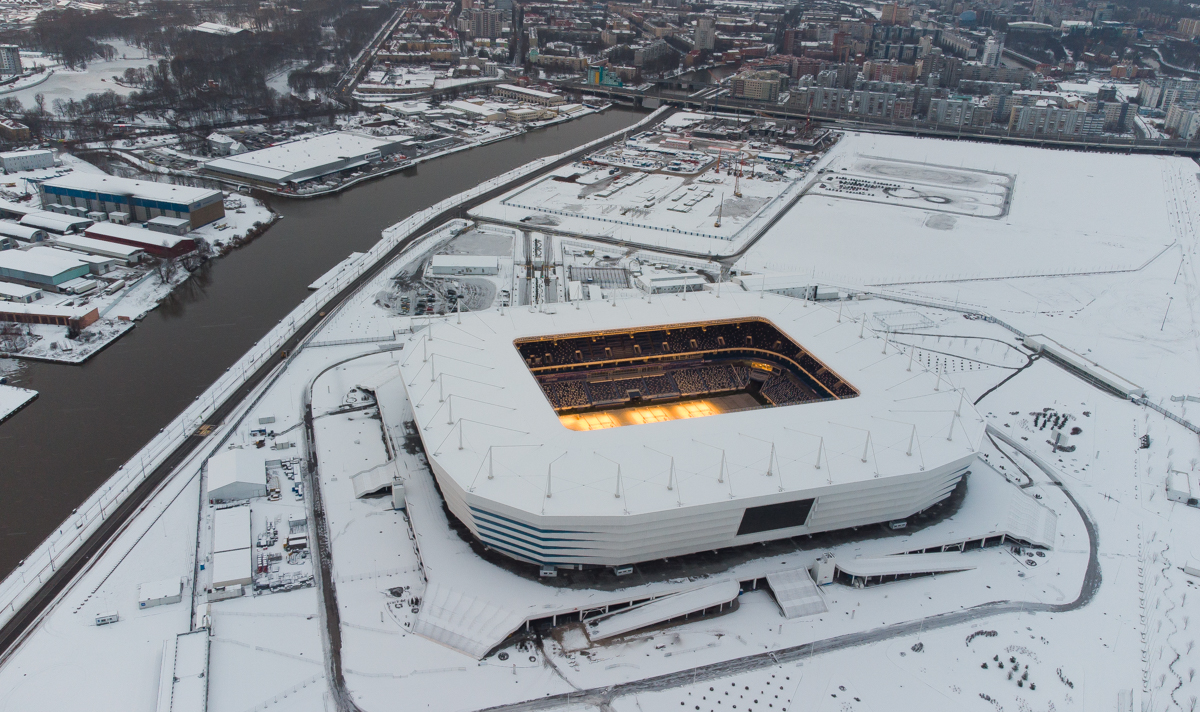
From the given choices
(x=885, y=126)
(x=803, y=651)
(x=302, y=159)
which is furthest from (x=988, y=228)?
(x=302, y=159)

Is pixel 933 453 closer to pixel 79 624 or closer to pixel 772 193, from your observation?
pixel 79 624

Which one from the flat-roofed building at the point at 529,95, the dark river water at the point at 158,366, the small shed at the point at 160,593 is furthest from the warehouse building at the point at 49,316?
the flat-roofed building at the point at 529,95

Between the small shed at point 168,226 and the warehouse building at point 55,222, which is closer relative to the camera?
the warehouse building at point 55,222

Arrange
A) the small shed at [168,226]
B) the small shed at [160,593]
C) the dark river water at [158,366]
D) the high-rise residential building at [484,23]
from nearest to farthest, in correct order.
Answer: the small shed at [160,593], the dark river water at [158,366], the small shed at [168,226], the high-rise residential building at [484,23]

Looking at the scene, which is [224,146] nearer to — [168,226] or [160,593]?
[168,226]

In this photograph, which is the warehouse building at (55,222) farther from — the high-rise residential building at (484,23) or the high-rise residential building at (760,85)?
the high-rise residential building at (484,23)

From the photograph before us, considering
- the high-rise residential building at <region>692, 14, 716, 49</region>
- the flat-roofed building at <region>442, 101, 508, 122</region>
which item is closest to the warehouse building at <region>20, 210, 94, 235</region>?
the flat-roofed building at <region>442, 101, 508, 122</region>

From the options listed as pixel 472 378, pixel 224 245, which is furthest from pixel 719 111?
pixel 472 378
